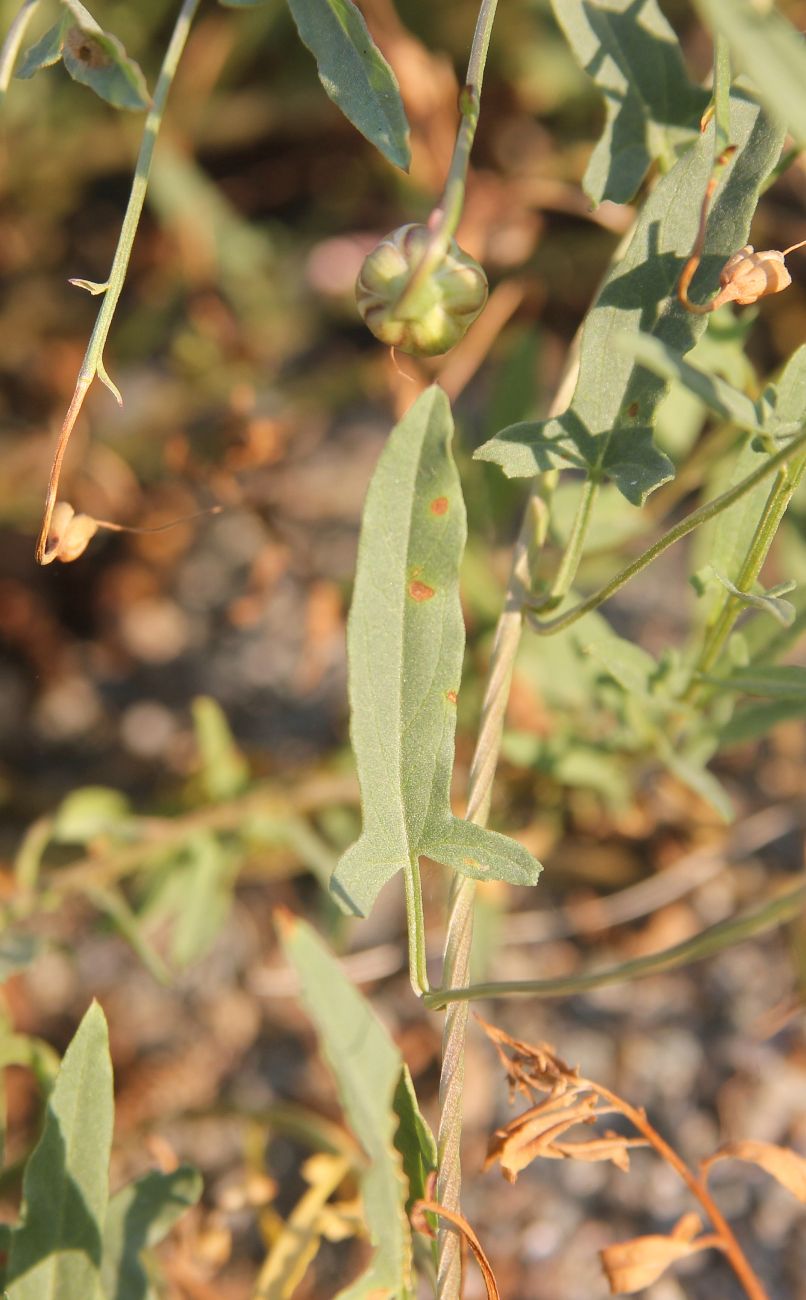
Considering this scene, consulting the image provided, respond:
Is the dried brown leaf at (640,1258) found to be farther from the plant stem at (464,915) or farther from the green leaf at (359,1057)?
the green leaf at (359,1057)

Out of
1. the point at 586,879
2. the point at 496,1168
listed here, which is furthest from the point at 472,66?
the point at 496,1168

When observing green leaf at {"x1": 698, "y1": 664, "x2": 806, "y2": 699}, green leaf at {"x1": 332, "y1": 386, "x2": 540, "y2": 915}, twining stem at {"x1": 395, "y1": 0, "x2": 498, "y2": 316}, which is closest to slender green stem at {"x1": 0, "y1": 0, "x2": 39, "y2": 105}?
twining stem at {"x1": 395, "y1": 0, "x2": 498, "y2": 316}

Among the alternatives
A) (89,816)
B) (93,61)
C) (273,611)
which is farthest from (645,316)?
(273,611)

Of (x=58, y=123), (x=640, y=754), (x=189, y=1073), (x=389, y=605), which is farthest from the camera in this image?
(x=58, y=123)

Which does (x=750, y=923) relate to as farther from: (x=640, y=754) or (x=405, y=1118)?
(x=640, y=754)

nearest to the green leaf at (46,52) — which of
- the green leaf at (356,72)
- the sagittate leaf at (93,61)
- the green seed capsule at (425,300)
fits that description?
the sagittate leaf at (93,61)

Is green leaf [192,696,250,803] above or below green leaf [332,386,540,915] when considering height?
below

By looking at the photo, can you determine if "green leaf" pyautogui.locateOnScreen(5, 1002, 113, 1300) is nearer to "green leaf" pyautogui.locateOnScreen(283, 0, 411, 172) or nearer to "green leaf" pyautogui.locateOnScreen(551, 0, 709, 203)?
"green leaf" pyautogui.locateOnScreen(283, 0, 411, 172)
